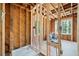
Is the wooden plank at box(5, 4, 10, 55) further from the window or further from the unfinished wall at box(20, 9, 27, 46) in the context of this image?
the window

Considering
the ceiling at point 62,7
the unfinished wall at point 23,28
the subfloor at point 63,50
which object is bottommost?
the subfloor at point 63,50

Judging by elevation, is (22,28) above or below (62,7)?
below

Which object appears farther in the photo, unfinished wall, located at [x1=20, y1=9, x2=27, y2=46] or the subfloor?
unfinished wall, located at [x1=20, y1=9, x2=27, y2=46]

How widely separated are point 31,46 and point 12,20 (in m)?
0.42

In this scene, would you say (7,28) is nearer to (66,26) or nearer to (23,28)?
(23,28)

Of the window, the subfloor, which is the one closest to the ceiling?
the window

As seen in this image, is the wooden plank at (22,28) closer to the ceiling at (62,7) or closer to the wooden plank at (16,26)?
the wooden plank at (16,26)

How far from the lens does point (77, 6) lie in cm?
163

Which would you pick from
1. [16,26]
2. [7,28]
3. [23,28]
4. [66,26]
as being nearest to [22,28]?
[23,28]

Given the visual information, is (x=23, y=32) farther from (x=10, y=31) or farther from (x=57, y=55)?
(x=57, y=55)

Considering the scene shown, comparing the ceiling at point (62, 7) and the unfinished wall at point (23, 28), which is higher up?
the ceiling at point (62, 7)

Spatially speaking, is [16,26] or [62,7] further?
[16,26]

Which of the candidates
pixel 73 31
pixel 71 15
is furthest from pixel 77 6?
pixel 73 31

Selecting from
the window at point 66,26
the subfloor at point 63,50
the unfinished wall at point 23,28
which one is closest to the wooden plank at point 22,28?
the unfinished wall at point 23,28
